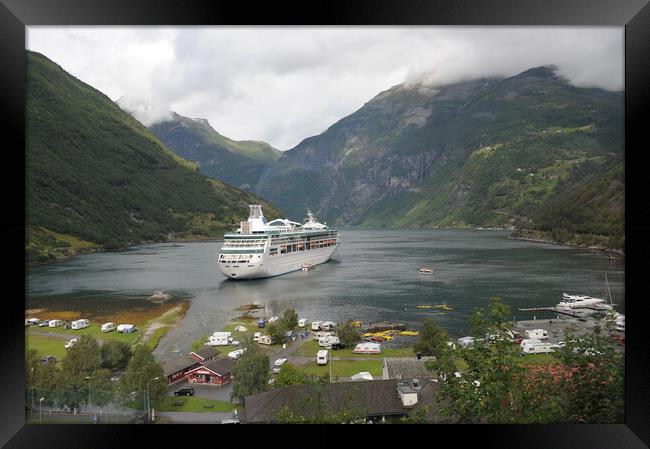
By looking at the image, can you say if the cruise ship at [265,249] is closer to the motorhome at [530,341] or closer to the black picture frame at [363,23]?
the motorhome at [530,341]

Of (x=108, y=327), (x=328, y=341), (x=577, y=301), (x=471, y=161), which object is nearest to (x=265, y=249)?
(x=108, y=327)

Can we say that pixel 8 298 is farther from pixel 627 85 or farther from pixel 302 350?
pixel 302 350

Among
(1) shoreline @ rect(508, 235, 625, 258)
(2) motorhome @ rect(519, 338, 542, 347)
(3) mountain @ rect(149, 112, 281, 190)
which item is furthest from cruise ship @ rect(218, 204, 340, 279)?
(3) mountain @ rect(149, 112, 281, 190)

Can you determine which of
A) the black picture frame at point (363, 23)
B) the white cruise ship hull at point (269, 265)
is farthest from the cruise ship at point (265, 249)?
the black picture frame at point (363, 23)

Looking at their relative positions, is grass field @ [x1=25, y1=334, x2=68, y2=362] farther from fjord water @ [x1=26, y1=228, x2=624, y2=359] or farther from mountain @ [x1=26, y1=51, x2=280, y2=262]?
mountain @ [x1=26, y1=51, x2=280, y2=262]

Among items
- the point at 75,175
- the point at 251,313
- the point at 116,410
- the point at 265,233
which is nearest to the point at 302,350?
the point at 251,313

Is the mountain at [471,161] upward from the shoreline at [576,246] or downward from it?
upward
